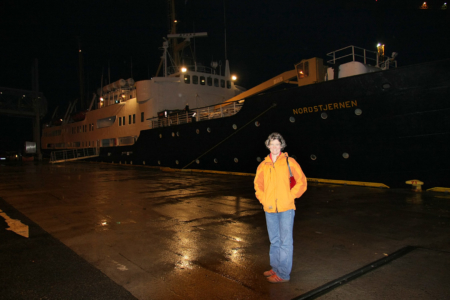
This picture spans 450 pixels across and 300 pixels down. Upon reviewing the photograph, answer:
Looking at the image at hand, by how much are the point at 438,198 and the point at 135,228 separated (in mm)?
7351

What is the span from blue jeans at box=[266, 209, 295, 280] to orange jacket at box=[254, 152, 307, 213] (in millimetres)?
108

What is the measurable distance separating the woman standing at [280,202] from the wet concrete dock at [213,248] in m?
0.23

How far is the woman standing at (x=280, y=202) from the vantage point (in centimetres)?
319

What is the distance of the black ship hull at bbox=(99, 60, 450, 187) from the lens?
26.2 ft

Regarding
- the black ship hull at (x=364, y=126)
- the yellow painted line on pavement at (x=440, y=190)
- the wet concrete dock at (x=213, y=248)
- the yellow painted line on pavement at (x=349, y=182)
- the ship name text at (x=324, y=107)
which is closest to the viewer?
the wet concrete dock at (x=213, y=248)

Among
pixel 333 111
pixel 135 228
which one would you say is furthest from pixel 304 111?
pixel 135 228

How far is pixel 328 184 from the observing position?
34.5 ft

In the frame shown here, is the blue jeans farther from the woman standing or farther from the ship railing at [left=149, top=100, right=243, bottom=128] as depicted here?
the ship railing at [left=149, top=100, right=243, bottom=128]

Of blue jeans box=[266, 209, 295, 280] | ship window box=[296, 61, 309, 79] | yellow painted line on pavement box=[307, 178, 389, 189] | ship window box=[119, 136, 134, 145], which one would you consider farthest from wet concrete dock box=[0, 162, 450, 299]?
ship window box=[119, 136, 134, 145]

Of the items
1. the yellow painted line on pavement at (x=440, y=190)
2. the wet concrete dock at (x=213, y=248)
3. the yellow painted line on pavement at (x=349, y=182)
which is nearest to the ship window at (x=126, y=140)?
the wet concrete dock at (x=213, y=248)

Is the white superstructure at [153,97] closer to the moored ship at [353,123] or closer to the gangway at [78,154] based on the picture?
the gangway at [78,154]

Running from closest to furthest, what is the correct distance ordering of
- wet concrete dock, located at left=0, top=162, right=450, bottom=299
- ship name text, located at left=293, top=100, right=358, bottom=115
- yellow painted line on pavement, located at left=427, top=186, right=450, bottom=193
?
wet concrete dock, located at left=0, top=162, right=450, bottom=299
yellow painted line on pavement, located at left=427, top=186, right=450, bottom=193
ship name text, located at left=293, top=100, right=358, bottom=115

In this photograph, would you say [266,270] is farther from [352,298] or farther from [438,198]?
[438,198]

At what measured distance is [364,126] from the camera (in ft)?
29.7
